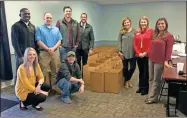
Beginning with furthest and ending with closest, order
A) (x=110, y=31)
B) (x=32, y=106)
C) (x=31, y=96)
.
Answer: (x=110, y=31) < (x=32, y=106) < (x=31, y=96)

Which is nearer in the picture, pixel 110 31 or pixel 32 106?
pixel 32 106

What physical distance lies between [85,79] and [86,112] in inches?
22.9

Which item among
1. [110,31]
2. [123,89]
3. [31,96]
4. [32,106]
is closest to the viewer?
[31,96]

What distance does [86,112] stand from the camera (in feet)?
7.80

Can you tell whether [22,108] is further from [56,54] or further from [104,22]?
[104,22]

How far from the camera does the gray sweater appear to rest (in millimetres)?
2798

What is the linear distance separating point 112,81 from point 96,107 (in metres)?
0.55

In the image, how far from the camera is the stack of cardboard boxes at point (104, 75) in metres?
A: 2.89

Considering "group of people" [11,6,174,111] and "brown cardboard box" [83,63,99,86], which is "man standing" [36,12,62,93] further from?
"brown cardboard box" [83,63,99,86]

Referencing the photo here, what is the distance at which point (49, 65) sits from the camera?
9.13 feet

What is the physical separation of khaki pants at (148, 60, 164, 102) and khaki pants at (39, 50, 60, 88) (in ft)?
4.10

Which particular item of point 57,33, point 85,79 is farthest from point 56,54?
point 85,79

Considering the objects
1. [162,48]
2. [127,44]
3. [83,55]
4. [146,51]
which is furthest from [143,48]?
[83,55]

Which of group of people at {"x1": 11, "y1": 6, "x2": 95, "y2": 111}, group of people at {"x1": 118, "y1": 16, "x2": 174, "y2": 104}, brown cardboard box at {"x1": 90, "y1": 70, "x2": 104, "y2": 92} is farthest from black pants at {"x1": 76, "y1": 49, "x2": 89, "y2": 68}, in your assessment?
group of people at {"x1": 118, "y1": 16, "x2": 174, "y2": 104}
